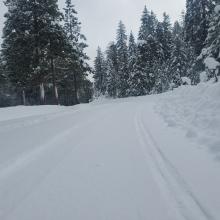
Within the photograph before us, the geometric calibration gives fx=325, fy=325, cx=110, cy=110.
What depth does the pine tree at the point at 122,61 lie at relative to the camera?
222 feet

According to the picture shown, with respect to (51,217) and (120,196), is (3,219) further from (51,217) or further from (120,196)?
(120,196)

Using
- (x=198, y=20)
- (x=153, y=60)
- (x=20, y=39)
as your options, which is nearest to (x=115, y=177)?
(x=20, y=39)

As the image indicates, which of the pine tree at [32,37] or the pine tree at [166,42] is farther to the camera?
the pine tree at [166,42]

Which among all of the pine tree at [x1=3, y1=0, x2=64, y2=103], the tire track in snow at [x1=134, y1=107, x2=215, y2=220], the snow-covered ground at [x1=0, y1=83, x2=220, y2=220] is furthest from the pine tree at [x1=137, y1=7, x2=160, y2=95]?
the tire track in snow at [x1=134, y1=107, x2=215, y2=220]

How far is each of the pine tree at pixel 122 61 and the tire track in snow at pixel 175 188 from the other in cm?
5916

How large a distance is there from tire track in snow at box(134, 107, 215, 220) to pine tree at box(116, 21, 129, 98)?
59.2 meters

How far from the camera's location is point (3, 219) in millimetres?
3617

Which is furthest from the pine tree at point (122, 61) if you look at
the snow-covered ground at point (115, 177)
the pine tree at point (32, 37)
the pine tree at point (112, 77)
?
the snow-covered ground at point (115, 177)

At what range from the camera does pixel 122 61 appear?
69500 mm

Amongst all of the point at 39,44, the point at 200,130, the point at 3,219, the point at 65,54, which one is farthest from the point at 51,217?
the point at 65,54

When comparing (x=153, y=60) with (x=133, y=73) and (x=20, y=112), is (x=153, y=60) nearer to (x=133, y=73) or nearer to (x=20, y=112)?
(x=133, y=73)

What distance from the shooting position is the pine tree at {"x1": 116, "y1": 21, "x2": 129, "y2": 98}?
2665 inches

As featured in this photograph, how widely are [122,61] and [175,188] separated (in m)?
66.2

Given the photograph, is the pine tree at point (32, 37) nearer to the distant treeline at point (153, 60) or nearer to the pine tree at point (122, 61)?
the distant treeline at point (153, 60)
